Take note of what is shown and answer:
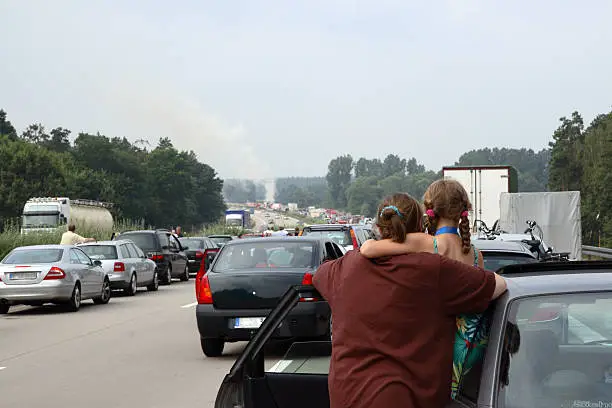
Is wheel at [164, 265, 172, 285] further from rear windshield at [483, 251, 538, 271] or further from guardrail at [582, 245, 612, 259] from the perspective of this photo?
rear windshield at [483, 251, 538, 271]

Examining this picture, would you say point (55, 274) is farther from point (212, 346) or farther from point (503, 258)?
point (503, 258)

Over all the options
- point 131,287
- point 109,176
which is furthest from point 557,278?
point 109,176

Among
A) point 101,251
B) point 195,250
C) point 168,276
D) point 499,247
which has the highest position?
point 499,247

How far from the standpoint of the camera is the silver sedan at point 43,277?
20641mm

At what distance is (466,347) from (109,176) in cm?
12722

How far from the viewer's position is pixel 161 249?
3256 cm

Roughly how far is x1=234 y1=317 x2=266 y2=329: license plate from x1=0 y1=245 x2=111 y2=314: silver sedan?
9.26 metres

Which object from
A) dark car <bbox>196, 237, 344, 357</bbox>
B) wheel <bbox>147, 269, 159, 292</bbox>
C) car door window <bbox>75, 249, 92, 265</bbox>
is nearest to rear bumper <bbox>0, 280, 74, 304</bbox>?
car door window <bbox>75, 249, 92, 265</bbox>

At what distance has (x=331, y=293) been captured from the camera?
405 cm

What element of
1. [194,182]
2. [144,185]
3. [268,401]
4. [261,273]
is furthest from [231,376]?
[194,182]

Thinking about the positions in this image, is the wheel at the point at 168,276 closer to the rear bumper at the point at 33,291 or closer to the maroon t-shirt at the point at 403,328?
the rear bumper at the point at 33,291

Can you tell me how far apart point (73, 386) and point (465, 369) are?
24.5 ft

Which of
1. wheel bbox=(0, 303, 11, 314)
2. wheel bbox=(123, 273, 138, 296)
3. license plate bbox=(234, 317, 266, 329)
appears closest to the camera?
license plate bbox=(234, 317, 266, 329)

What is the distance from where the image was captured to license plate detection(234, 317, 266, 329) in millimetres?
12258
